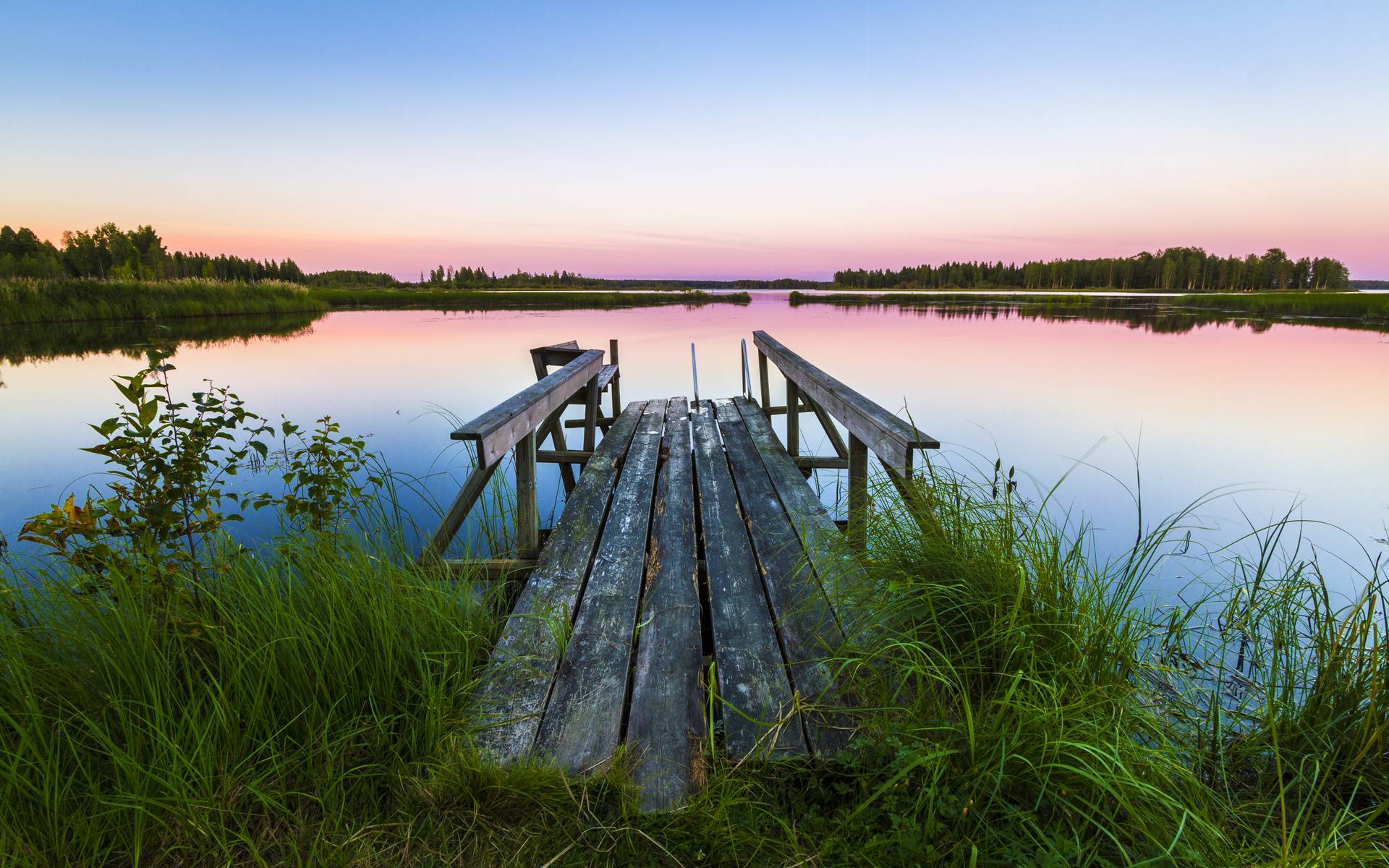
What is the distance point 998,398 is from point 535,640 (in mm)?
12942

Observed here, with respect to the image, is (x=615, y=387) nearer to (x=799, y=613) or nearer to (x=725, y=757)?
(x=799, y=613)

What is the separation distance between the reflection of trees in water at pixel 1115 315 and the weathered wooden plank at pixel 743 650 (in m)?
29.2

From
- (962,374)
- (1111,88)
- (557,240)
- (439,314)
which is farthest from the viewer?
(557,240)

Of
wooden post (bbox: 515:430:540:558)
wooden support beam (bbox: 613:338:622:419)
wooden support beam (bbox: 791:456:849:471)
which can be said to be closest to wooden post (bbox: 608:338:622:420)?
wooden support beam (bbox: 613:338:622:419)

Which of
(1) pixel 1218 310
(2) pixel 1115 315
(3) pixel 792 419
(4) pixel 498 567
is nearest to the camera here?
(4) pixel 498 567

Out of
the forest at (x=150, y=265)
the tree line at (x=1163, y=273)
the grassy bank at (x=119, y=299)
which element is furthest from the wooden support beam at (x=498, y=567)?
the tree line at (x=1163, y=273)

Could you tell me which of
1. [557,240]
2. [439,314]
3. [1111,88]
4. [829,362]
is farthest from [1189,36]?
[557,240]

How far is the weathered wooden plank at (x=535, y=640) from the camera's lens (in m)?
1.75

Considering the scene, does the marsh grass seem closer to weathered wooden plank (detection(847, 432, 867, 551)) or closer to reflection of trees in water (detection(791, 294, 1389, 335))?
weathered wooden plank (detection(847, 432, 867, 551))

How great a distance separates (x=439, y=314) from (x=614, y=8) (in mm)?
27558

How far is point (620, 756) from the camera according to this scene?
5.24 feet

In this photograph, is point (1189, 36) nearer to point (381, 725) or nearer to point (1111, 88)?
point (1111, 88)

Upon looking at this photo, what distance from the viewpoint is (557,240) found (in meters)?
53.8

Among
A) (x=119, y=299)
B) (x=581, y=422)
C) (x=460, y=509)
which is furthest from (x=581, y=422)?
(x=119, y=299)
